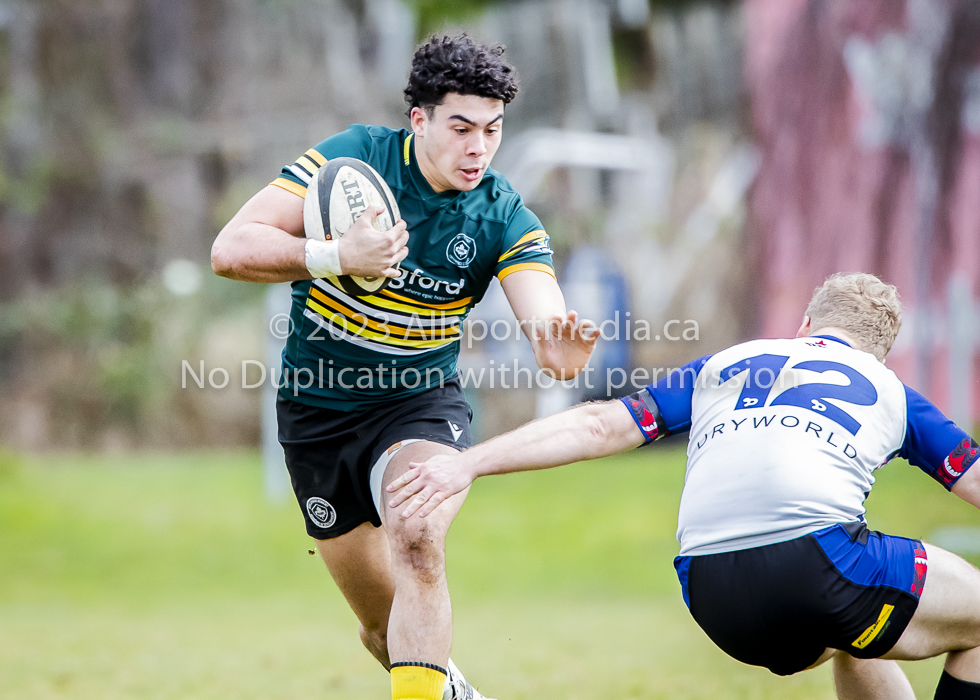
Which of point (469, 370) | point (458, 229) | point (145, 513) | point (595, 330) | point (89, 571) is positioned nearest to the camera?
point (595, 330)

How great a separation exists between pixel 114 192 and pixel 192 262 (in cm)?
184

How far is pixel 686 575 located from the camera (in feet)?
9.20

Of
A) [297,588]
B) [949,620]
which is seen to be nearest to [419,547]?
[949,620]

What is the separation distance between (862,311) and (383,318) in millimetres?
1694

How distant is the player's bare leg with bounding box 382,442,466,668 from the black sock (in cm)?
147

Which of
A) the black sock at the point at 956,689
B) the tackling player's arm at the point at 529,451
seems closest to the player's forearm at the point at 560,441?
the tackling player's arm at the point at 529,451

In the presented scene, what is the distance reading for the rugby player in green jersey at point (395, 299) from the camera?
10.7ft

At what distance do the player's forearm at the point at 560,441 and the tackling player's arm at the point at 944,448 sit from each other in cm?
79

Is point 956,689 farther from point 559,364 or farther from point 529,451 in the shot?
point 559,364

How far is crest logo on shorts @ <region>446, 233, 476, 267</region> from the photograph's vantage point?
3.58m

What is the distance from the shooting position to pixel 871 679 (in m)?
3.06

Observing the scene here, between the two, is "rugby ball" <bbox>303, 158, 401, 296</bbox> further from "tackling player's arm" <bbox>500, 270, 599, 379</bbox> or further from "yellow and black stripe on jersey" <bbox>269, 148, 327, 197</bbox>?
"tackling player's arm" <bbox>500, 270, 599, 379</bbox>

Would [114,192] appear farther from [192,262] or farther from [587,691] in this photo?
[587,691]

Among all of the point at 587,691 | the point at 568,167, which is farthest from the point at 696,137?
the point at 587,691
